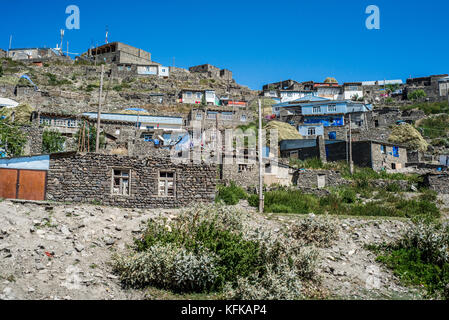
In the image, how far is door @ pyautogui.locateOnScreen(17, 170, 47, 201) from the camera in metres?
16.4

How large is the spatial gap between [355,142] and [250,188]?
542 inches

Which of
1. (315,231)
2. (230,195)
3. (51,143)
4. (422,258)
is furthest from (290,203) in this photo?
(51,143)

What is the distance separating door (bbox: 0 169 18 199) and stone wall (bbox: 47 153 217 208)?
161cm

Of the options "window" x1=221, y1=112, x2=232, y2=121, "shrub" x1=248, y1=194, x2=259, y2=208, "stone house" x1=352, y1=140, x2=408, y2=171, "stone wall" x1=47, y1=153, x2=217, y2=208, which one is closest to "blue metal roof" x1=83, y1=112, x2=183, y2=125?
"window" x1=221, y1=112, x2=232, y2=121

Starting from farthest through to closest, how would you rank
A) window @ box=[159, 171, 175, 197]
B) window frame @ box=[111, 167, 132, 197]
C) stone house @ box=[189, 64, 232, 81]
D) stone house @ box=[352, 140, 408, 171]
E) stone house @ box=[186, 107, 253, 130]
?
stone house @ box=[189, 64, 232, 81] → stone house @ box=[186, 107, 253, 130] → stone house @ box=[352, 140, 408, 171] → window @ box=[159, 171, 175, 197] → window frame @ box=[111, 167, 132, 197]

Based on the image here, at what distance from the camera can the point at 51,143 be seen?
1193 inches

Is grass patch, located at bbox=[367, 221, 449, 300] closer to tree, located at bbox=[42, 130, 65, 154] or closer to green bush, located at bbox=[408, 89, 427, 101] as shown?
tree, located at bbox=[42, 130, 65, 154]

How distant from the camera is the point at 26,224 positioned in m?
12.5

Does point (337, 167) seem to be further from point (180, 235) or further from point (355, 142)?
point (180, 235)

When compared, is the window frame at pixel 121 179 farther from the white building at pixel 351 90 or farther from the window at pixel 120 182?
the white building at pixel 351 90

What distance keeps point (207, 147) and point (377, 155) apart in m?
15.8

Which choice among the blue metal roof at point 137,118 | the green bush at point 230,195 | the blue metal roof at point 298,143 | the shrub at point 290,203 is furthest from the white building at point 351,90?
→ the green bush at point 230,195

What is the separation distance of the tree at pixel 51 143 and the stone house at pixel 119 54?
43005 millimetres
